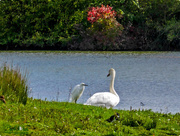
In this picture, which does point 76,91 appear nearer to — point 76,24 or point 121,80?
point 121,80

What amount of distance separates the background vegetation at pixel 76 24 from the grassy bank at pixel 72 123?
3140 centimetres

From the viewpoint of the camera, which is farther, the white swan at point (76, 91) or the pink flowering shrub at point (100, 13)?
the pink flowering shrub at point (100, 13)

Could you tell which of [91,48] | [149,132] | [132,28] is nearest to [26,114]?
[149,132]

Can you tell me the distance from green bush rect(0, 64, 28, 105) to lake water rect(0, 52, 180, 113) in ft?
1.57

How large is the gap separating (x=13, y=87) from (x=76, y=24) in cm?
3233

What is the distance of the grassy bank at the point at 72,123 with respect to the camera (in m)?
6.90

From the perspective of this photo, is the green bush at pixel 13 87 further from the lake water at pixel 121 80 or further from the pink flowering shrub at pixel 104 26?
the pink flowering shrub at pixel 104 26

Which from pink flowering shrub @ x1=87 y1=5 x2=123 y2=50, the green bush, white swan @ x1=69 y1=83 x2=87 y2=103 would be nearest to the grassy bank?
the green bush

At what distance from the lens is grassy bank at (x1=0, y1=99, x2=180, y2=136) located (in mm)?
6898

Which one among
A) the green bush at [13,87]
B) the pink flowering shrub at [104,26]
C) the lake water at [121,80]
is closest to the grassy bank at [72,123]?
the green bush at [13,87]

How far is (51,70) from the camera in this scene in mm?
23016

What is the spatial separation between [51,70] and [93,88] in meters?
6.76

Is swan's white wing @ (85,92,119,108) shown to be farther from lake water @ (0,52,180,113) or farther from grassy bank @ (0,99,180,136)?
grassy bank @ (0,99,180,136)

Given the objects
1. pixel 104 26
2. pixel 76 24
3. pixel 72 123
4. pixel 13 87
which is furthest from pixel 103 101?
pixel 76 24
